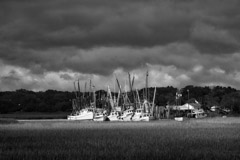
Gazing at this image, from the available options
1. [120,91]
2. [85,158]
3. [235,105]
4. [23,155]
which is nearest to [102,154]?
[85,158]

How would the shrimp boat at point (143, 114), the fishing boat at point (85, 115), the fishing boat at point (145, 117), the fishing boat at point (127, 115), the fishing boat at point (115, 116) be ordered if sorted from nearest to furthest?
the fishing boat at point (145, 117)
the shrimp boat at point (143, 114)
the fishing boat at point (127, 115)
the fishing boat at point (115, 116)
the fishing boat at point (85, 115)

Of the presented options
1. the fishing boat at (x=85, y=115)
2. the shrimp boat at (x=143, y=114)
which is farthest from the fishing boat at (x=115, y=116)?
the fishing boat at (x=85, y=115)

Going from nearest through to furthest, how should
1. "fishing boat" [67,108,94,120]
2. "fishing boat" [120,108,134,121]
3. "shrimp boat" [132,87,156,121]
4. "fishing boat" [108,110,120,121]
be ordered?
"shrimp boat" [132,87,156,121], "fishing boat" [120,108,134,121], "fishing boat" [108,110,120,121], "fishing boat" [67,108,94,120]

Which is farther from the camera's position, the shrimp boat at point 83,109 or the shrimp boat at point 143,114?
the shrimp boat at point 83,109

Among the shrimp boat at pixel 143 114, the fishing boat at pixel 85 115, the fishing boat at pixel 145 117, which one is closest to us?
the fishing boat at pixel 145 117

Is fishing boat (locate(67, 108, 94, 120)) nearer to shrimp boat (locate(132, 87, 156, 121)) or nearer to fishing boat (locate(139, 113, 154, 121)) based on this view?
shrimp boat (locate(132, 87, 156, 121))

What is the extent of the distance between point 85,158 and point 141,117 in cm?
9803

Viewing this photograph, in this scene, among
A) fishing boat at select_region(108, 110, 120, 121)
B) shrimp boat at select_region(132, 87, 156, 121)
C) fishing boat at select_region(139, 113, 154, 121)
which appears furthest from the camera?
fishing boat at select_region(108, 110, 120, 121)

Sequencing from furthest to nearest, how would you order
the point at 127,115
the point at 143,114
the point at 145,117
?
the point at 127,115, the point at 143,114, the point at 145,117

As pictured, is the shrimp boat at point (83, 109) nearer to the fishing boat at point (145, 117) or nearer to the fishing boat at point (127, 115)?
the fishing boat at point (127, 115)

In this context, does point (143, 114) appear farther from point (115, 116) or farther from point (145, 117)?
point (115, 116)

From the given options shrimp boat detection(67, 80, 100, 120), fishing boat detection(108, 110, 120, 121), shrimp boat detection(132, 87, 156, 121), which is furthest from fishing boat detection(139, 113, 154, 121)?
shrimp boat detection(67, 80, 100, 120)

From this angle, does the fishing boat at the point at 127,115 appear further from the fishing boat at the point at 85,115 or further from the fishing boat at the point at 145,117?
the fishing boat at the point at 85,115

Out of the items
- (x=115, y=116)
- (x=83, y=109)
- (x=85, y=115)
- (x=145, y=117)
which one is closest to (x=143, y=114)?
(x=145, y=117)
